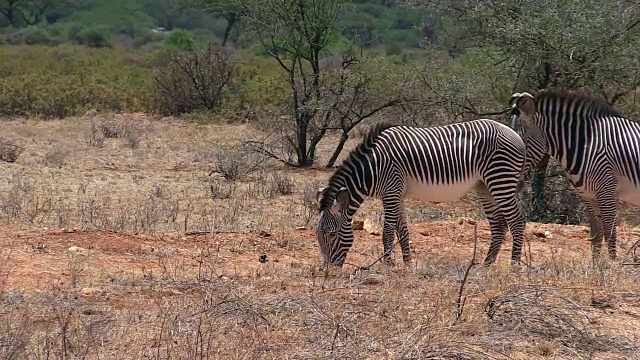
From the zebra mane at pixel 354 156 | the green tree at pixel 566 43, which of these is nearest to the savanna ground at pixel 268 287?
the zebra mane at pixel 354 156

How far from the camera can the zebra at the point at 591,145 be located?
9.12 m

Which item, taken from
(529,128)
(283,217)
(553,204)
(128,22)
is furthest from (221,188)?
(128,22)

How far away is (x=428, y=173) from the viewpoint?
30.5 feet

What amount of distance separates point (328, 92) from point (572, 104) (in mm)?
8806

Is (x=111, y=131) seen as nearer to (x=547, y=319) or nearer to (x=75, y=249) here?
(x=75, y=249)

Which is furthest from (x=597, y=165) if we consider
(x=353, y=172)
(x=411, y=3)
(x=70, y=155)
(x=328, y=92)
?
(x=70, y=155)

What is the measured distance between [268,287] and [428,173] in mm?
2808

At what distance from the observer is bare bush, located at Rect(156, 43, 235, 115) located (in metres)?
26.0

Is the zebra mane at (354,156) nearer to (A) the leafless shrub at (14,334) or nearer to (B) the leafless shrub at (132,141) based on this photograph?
(A) the leafless shrub at (14,334)

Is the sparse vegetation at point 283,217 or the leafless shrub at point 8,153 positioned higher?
the sparse vegetation at point 283,217

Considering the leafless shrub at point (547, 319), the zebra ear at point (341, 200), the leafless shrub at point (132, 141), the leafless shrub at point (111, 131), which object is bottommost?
the leafless shrub at point (111, 131)

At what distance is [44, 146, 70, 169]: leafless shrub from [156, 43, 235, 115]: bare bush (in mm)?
8122

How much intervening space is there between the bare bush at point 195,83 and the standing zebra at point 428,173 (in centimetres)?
1701

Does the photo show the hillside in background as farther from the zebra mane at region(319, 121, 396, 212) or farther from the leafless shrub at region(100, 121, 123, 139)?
the zebra mane at region(319, 121, 396, 212)
